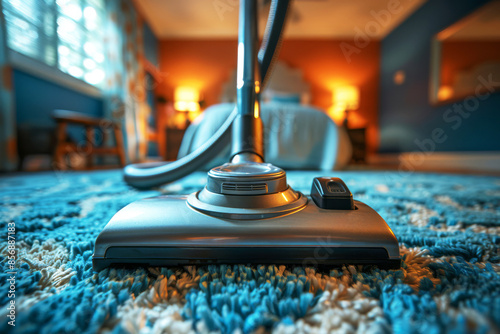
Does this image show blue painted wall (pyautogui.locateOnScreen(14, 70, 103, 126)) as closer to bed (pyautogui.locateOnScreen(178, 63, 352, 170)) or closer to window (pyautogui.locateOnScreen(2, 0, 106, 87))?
window (pyautogui.locateOnScreen(2, 0, 106, 87))

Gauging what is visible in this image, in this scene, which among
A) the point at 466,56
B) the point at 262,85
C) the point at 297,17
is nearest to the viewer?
the point at 262,85

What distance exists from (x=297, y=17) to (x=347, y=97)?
1.43 metres

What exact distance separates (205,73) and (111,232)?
419 centimetres

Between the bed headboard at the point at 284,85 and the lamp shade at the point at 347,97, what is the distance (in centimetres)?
50

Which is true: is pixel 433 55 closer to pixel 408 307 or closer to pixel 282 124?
pixel 282 124

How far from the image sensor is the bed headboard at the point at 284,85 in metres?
3.87

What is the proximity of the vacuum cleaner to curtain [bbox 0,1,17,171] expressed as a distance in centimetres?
221

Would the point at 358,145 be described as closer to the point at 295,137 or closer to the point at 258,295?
the point at 295,137

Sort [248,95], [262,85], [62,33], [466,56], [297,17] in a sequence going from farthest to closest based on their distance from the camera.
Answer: [297,17] < [466,56] < [62,33] < [262,85] < [248,95]

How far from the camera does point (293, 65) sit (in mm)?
4027

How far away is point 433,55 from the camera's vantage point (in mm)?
2791

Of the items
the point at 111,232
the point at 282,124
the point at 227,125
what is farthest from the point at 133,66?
the point at 111,232

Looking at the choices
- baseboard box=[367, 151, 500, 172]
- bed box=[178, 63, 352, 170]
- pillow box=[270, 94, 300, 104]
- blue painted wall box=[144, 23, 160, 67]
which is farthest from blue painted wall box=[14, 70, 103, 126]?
→ baseboard box=[367, 151, 500, 172]

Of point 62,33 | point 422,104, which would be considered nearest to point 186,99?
point 62,33
